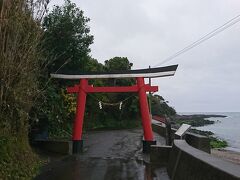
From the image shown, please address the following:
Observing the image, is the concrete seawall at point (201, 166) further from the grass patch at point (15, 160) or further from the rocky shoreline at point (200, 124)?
the rocky shoreline at point (200, 124)

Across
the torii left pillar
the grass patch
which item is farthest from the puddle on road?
the torii left pillar

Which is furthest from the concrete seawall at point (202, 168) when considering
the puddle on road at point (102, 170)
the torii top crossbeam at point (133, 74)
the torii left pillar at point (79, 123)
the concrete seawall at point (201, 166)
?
the torii top crossbeam at point (133, 74)

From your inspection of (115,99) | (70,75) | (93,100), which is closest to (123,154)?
(70,75)

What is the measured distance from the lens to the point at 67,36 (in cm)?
1888

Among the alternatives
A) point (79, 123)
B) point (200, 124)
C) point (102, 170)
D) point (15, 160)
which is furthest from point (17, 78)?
point (200, 124)

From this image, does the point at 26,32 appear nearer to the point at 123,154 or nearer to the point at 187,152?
the point at 187,152

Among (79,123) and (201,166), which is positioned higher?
(79,123)

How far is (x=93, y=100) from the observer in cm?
3272

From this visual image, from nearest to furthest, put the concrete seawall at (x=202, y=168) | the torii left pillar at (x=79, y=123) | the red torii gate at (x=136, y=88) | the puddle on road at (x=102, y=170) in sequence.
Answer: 1. the concrete seawall at (x=202, y=168)
2. the puddle on road at (x=102, y=170)
3. the torii left pillar at (x=79, y=123)
4. the red torii gate at (x=136, y=88)

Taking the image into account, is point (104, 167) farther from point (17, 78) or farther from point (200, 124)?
point (200, 124)

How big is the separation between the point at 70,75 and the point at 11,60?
7.29m

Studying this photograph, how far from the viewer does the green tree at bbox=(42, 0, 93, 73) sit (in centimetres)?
1844

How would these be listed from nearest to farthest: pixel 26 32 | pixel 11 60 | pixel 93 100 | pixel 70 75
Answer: pixel 11 60, pixel 26 32, pixel 70 75, pixel 93 100

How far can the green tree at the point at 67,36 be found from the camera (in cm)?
1844
